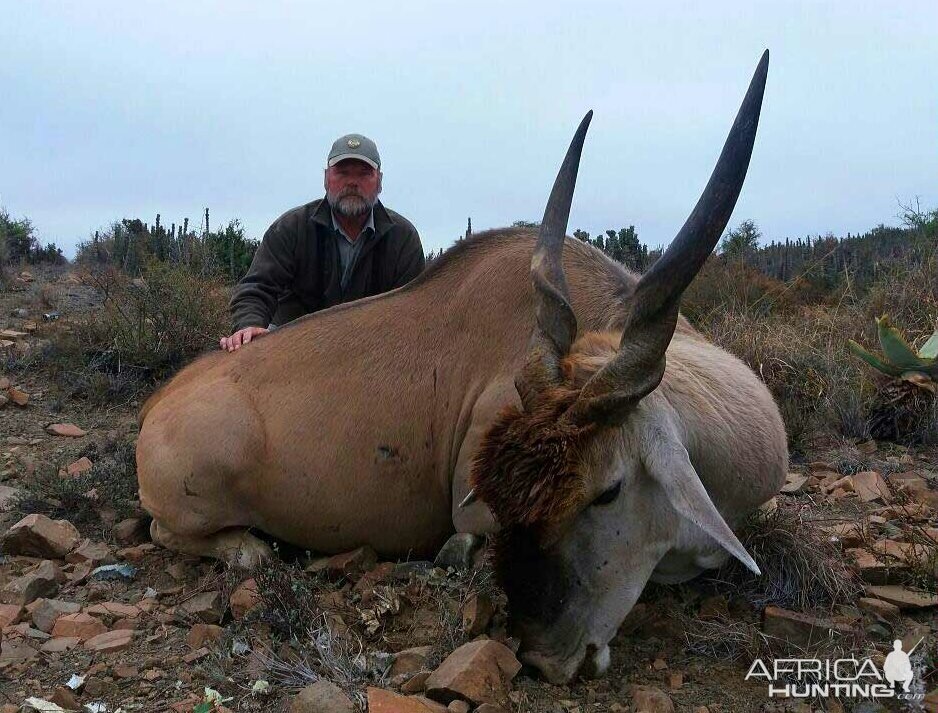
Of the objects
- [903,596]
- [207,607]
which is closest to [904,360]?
[903,596]

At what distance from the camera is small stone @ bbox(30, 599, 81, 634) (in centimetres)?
359

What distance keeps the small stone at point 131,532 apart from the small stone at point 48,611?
2.78ft

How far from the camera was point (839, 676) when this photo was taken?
2877 mm

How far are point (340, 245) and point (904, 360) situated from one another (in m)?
4.35

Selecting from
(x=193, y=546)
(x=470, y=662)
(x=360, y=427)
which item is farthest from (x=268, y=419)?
(x=470, y=662)

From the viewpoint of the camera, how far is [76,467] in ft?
18.4

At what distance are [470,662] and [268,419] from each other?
2108mm

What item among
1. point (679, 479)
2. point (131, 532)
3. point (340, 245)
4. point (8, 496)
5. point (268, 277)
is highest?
point (340, 245)

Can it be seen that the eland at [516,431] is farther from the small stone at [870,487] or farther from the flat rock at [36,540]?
the small stone at [870,487]

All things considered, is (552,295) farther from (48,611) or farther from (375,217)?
(375,217)

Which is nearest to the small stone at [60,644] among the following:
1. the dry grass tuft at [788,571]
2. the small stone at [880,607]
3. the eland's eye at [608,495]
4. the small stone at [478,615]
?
the small stone at [478,615]

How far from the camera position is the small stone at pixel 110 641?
3.35 m

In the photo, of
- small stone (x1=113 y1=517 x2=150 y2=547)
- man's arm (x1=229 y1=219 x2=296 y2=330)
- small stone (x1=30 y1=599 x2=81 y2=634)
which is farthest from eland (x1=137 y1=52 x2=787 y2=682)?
man's arm (x1=229 y1=219 x2=296 y2=330)

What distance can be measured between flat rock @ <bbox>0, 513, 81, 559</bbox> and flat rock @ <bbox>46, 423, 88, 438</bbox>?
6.90 ft
